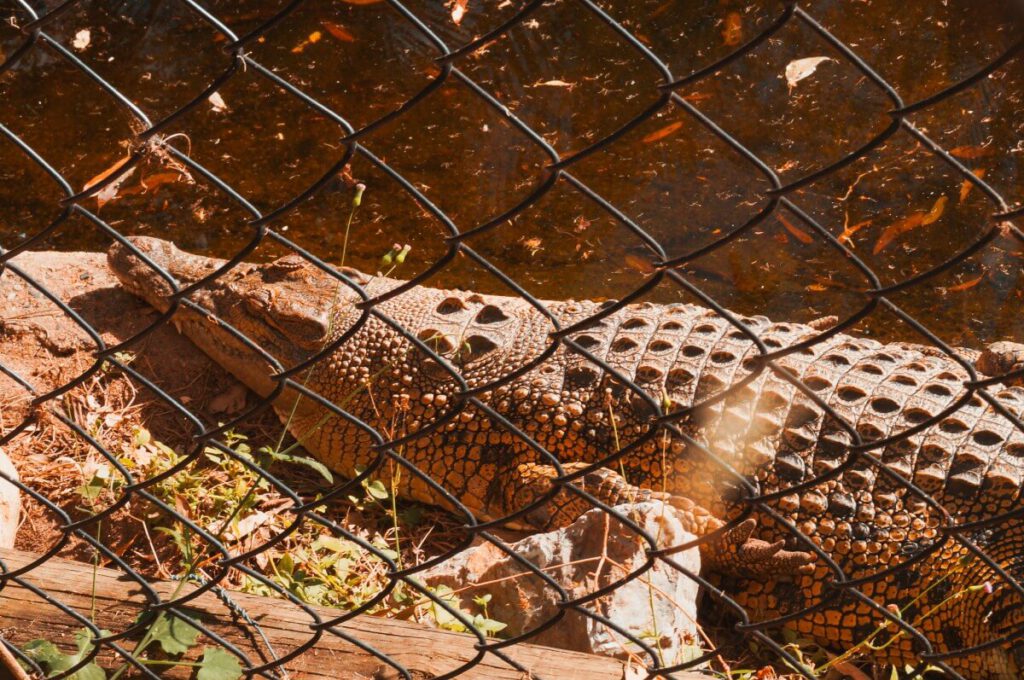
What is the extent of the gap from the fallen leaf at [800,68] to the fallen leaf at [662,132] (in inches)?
32.4

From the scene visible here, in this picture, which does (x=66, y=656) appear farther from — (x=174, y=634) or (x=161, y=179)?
(x=161, y=179)

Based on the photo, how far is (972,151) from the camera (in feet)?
17.9

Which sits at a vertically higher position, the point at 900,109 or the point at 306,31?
the point at 900,109

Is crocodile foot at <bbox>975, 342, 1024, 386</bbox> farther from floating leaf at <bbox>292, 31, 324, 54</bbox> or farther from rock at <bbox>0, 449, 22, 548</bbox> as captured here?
floating leaf at <bbox>292, 31, 324, 54</bbox>

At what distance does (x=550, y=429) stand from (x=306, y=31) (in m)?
3.78

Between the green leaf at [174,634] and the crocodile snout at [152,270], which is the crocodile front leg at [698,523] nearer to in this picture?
the green leaf at [174,634]

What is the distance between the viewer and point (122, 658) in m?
2.14

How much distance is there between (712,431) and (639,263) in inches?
64.0

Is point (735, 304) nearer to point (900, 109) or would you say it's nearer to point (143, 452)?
point (143, 452)

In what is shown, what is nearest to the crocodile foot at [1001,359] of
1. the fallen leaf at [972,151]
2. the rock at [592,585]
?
the rock at [592,585]

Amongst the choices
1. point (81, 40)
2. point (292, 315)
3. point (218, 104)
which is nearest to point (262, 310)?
point (292, 315)

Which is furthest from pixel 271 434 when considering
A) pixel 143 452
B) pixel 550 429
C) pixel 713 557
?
pixel 713 557

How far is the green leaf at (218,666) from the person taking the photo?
204cm

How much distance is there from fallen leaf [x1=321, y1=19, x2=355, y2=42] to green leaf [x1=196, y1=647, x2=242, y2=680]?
4.93 meters
